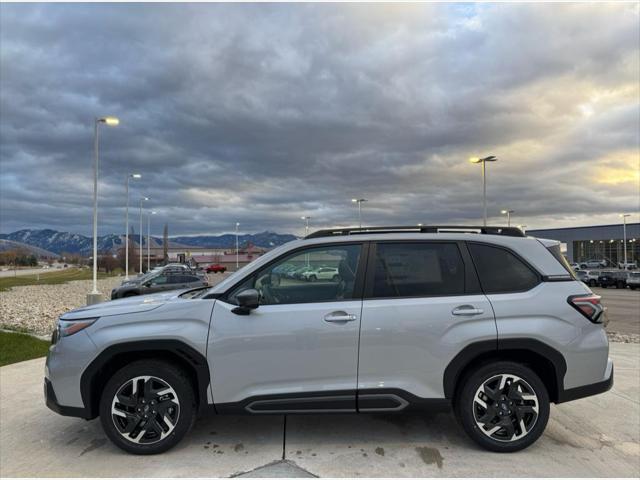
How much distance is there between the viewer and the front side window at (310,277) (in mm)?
3854

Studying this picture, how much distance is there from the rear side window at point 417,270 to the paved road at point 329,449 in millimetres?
1331

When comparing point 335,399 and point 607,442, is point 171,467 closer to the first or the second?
point 335,399

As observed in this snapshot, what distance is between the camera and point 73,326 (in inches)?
149

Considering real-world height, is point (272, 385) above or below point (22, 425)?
above

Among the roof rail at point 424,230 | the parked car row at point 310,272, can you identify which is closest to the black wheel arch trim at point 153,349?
the parked car row at point 310,272

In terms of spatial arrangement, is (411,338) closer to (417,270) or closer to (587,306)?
(417,270)

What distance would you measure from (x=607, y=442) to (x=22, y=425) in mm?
5575

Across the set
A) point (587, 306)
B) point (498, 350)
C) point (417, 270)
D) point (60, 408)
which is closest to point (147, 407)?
point (60, 408)

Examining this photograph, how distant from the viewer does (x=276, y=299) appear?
3.86m

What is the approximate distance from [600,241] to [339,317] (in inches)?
3818

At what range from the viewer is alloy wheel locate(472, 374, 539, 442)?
374 cm

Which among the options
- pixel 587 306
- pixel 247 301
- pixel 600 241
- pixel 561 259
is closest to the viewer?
pixel 247 301

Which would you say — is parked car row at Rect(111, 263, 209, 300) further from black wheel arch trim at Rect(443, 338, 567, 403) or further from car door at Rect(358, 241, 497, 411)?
black wheel arch trim at Rect(443, 338, 567, 403)

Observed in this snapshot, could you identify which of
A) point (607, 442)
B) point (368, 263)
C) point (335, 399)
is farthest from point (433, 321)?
point (607, 442)
